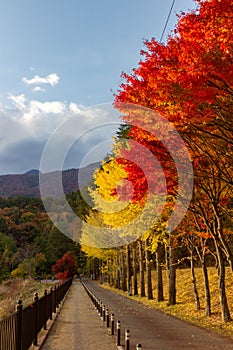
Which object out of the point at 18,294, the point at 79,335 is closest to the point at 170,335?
the point at 79,335

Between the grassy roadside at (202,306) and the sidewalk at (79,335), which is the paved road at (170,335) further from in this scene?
the sidewalk at (79,335)

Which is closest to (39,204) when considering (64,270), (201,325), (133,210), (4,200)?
(4,200)

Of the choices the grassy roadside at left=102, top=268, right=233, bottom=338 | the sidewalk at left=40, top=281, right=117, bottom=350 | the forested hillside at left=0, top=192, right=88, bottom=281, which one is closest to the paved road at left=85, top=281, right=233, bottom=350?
the grassy roadside at left=102, top=268, right=233, bottom=338

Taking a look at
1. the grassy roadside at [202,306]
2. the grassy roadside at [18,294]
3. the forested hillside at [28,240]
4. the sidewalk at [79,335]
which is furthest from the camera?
the forested hillside at [28,240]

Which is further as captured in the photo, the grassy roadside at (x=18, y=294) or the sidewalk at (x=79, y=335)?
the grassy roadside at (x=18, y=294)

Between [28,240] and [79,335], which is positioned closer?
[79,335]

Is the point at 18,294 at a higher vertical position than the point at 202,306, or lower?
lower

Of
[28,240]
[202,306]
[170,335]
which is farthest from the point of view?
[28,240]

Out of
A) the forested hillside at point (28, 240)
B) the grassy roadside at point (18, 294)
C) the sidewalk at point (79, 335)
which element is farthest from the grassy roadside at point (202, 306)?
the forested hillside at point (28, 240)

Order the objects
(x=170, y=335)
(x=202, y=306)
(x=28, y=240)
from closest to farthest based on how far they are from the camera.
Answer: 1. (x=170, y=335)
2. (x=202, y=306)
3. (x=28, y=240)

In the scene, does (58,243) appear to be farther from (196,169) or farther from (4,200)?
(196,169)

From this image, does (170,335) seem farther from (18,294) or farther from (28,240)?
(28,240)

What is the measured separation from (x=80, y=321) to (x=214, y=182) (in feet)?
26.8

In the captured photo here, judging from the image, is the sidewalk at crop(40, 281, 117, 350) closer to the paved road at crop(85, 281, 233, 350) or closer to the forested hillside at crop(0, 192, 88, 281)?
the paved road at crop(85, 281, 233, 350)
